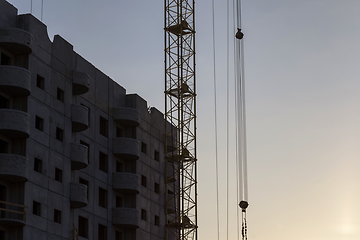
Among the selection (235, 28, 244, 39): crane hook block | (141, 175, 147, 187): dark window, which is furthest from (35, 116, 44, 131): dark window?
(235, 28, 244, 39): crane hook block

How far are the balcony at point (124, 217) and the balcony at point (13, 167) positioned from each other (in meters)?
18.6

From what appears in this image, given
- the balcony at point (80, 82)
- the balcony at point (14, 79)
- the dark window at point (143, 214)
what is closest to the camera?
the balcony at point (14, 79)

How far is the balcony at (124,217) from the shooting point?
84.4 meters

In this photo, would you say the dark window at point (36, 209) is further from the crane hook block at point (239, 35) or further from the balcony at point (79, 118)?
the crane hook block at point (239, 35)

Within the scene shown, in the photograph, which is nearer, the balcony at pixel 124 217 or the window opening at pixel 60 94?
the window opening at pixel 60 94

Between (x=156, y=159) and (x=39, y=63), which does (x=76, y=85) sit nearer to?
(x=39, y=63)

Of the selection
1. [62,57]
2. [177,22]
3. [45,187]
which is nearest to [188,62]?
[177,22]

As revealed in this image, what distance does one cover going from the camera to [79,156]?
76125 millimetres

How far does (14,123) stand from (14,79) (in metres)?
3.89

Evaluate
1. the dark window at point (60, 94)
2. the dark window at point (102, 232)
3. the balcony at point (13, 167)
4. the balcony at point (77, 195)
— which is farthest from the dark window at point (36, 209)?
the dark window at point (102, 232)

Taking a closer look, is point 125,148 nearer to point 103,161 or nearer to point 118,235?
point 103,161

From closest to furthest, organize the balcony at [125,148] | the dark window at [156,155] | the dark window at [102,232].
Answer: the dark window at [102,232] → the balcony at [125,148] → the dark window at [156,155]

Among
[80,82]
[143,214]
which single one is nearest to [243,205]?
[143,214]

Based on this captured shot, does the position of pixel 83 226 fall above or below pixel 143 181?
below
